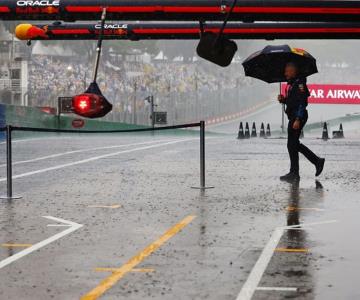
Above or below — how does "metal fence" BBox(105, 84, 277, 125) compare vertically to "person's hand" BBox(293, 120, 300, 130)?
above

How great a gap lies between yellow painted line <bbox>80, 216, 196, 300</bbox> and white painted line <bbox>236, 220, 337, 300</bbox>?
0.95m

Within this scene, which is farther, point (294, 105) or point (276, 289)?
point (294, 105)

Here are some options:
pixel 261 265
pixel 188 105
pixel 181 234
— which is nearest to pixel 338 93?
pixel 188 105

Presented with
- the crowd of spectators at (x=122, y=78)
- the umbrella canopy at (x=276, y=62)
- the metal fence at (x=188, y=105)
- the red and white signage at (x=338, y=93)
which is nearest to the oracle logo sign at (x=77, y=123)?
the crowd of spectators at (x=122, y=78)

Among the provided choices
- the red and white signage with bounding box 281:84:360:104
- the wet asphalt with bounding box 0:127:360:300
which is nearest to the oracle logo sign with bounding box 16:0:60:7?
the wet asphalt with bounding box 0:127:360:300

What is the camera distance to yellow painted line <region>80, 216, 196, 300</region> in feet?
22.5

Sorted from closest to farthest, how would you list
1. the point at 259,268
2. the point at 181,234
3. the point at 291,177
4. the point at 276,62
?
the point at 259,268 < the point at 181,234 < the point at 291,177 < the point at 276,62

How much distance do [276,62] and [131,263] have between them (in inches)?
460

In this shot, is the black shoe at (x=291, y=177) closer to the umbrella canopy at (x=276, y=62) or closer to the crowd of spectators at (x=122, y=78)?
the umbrella canopy at (x=276, y=62)

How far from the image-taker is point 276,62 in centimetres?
1922

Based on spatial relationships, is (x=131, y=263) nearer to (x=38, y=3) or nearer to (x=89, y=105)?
(x=89, y=105)

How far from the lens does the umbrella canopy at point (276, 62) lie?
18.1m

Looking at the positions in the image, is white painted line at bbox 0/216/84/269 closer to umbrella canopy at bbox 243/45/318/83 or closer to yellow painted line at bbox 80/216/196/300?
yellow painted line at bbox 80/216/196/300

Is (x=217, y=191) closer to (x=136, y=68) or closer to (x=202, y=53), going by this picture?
(x=202, y=53)
